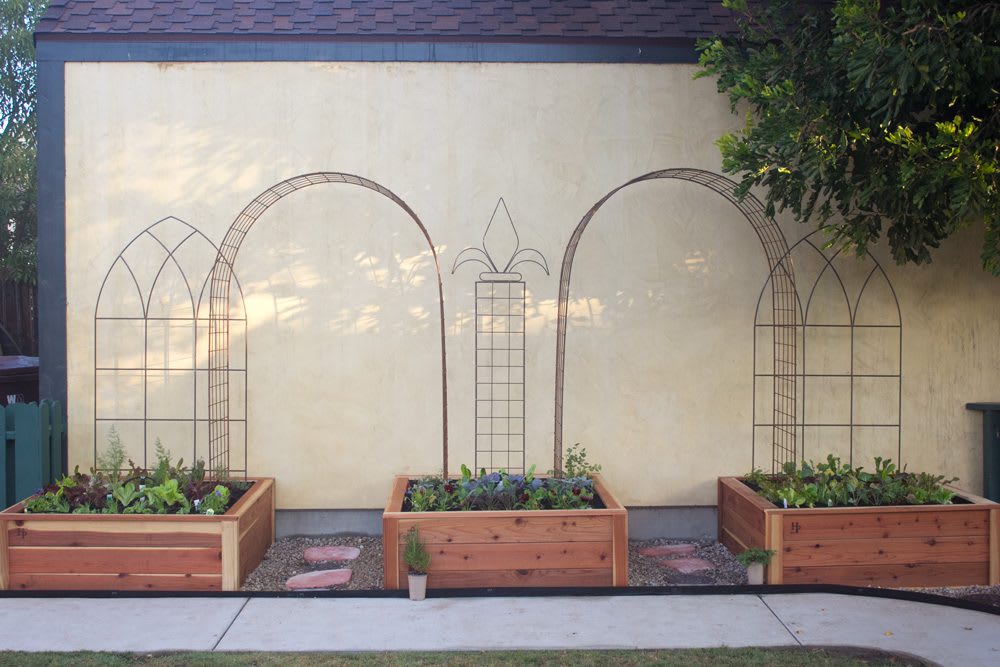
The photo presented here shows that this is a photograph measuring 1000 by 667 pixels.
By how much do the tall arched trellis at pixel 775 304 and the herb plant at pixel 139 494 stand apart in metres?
2.33

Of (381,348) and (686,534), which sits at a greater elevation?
(381,348)

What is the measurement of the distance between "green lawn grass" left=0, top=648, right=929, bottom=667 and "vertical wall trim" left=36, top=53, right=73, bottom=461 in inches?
99.7

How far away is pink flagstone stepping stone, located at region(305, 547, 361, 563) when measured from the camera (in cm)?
548

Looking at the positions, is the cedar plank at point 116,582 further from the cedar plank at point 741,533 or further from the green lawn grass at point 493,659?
the cedar plank at point 741,533

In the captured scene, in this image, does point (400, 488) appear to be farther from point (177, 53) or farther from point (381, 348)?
point (177, 53)

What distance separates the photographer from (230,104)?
5852 mm

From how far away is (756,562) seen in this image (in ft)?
15.8

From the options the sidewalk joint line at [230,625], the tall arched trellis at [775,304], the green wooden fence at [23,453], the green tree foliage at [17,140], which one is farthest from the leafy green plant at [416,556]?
the green tree foliage at [17,140]

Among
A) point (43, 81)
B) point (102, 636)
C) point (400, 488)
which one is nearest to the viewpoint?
point (102, 636)

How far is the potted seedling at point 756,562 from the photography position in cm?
479

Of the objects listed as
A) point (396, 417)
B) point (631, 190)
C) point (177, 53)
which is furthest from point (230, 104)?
point (631, 190)

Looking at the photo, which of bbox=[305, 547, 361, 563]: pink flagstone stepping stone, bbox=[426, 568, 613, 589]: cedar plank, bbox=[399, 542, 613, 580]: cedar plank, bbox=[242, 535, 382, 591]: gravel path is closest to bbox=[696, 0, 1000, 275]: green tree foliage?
bbox=[399, 542, 613, 580]: cedar plank

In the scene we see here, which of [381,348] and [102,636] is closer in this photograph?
[102,636]

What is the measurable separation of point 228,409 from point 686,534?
349cm
